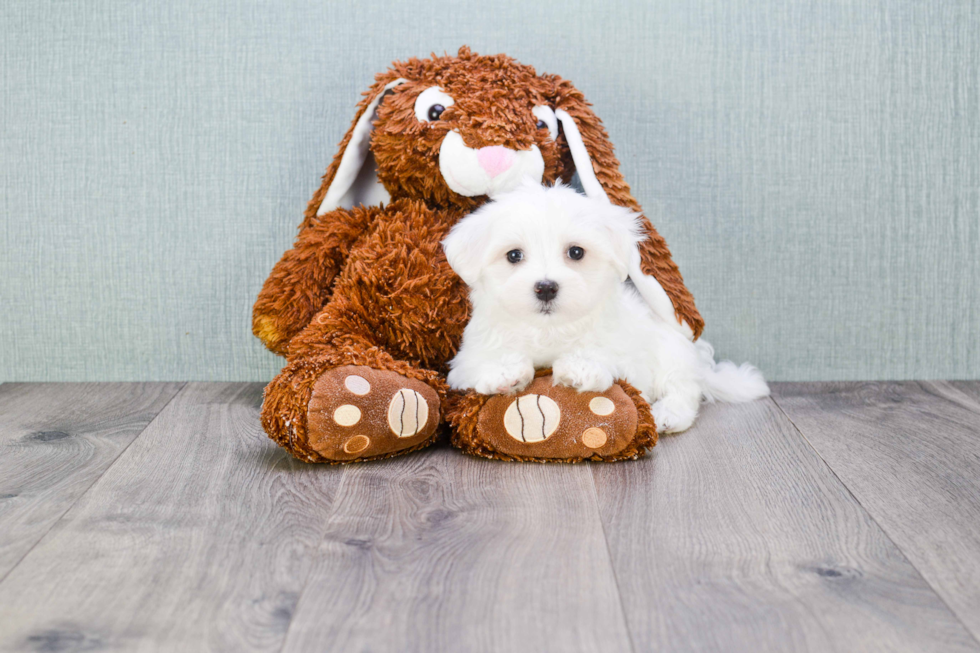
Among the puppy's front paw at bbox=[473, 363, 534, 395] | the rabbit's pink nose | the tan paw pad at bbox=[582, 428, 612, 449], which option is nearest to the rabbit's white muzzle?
the rabbit's pink nose

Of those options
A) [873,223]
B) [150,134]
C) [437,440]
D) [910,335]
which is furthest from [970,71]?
[150,134]

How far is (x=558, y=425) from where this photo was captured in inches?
42.7

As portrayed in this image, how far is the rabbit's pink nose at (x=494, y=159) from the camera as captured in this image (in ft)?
3.88

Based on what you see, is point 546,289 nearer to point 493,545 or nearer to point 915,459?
point 493,545

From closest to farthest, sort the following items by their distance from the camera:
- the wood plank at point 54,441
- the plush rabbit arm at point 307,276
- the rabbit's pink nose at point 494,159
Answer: the wood plank at point 54,441 < the rabbit's pink nose at point 494,159 < the plush rabbit arm at point 307,276

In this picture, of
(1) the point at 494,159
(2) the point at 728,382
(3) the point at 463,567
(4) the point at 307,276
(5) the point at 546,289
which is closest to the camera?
(3) the point at 463,567

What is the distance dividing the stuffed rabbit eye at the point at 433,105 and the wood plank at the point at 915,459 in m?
0.71

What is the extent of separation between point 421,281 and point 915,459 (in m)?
0.71

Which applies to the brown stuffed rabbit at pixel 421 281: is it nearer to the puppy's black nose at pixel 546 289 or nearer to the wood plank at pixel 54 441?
the puppy's black nose at pixel 546 289

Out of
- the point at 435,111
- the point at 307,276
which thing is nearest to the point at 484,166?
the point at 435,111

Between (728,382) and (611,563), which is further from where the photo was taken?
(728,382)

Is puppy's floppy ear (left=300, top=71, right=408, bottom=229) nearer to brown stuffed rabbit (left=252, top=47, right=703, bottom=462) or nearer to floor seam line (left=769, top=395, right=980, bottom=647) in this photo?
brown stuffed rabbit (left=252, top=47, right=703, bottom=462)

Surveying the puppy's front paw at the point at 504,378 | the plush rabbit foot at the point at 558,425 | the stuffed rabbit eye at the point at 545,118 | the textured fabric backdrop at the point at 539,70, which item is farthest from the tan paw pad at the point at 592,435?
the textured fabric backdrop at the point at 539,70

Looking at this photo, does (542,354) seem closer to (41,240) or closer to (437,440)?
(437,440)
